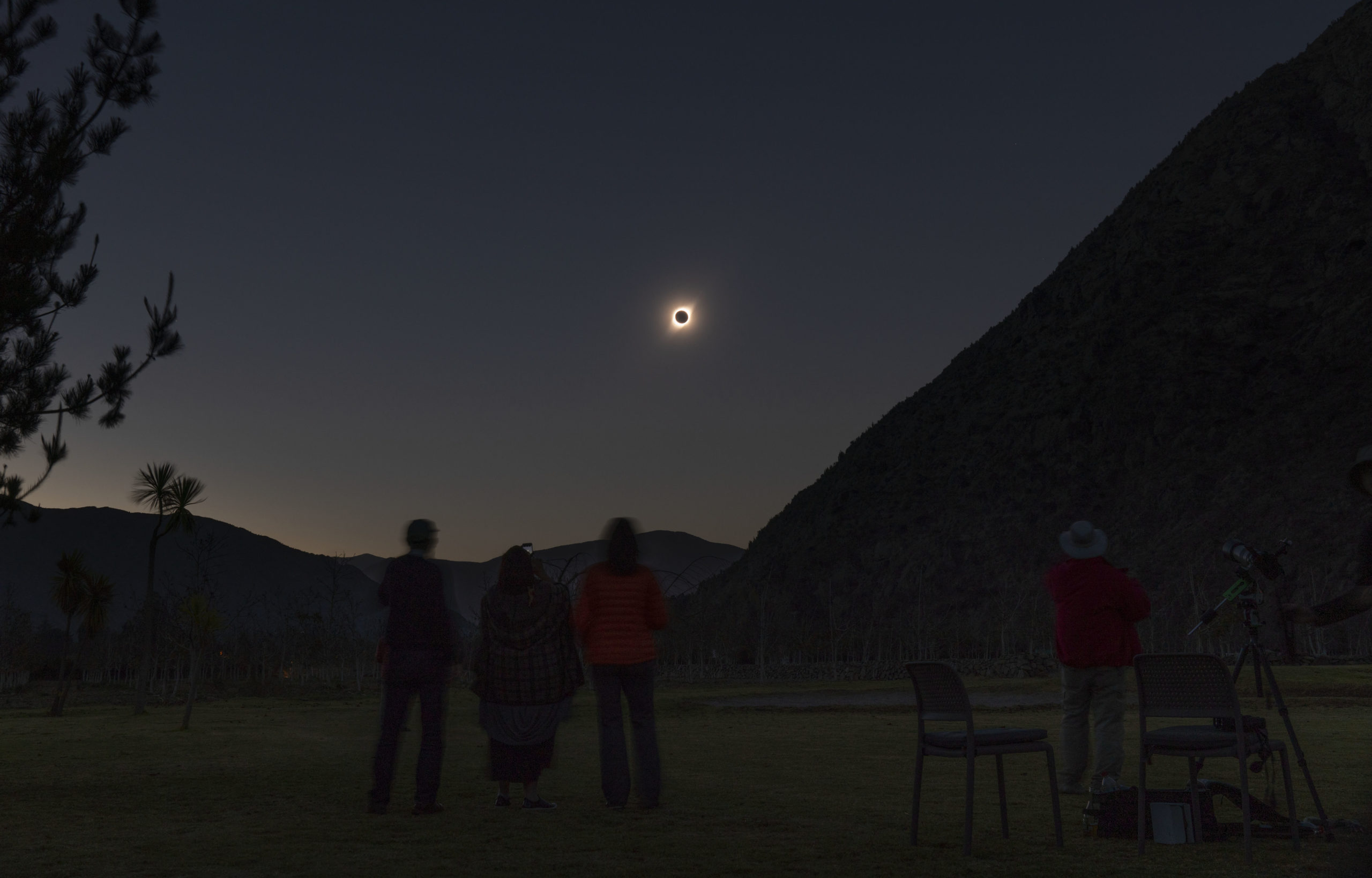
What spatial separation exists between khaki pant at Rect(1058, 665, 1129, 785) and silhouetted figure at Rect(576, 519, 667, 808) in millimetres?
2977

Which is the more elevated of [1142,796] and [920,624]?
[920,624]

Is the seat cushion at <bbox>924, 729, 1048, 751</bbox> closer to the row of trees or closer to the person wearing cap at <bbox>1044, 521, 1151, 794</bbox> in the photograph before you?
the person wearing cap at <bbox>1044, 521, 1151, 794</bbox>

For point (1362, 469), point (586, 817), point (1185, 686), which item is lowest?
point (586, 817)

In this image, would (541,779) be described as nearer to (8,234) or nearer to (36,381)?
(36,381)

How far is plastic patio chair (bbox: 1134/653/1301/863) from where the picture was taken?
547 centimetres

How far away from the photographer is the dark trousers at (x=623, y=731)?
7516mm

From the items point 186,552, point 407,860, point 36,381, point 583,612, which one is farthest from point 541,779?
point 186,552

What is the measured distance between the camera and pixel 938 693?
6.09 meters

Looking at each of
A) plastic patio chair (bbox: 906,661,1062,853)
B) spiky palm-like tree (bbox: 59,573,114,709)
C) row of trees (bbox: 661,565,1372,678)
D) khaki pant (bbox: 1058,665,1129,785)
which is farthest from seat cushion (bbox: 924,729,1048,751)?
row of trees (bbox: 661,565,1372,678)

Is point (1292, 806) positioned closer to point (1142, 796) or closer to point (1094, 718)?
point (1142, 796)

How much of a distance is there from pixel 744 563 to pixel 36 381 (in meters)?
146

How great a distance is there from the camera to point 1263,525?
3135 inches

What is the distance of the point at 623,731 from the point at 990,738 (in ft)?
9.36

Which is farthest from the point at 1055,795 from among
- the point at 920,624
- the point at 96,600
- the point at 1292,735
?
the point at 920,624
